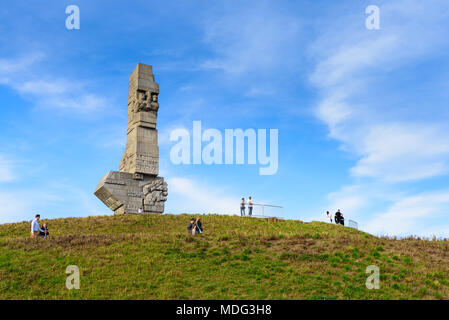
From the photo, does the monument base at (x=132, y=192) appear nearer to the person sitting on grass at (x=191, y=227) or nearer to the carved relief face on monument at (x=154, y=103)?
the carved relief face on monument at (x=154, y=103)

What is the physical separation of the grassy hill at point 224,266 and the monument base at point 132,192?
1074 cm

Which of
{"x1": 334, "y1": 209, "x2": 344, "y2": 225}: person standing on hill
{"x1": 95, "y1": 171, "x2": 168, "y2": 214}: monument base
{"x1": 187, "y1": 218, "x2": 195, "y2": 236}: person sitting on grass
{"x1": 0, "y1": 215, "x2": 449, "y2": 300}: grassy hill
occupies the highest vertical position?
{"x1": 95, "y1": 171, "x2": 168, "y2": 214}: monument base

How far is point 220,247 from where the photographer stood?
19188 mm

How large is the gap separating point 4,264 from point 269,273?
9912mm

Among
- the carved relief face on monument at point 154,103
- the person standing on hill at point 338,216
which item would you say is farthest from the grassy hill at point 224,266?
the carved relief face on monument at point 154,103

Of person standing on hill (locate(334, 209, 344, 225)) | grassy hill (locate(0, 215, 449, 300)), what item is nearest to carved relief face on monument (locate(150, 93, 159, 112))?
person standing on hill (locate(334, 209, 344, 225))

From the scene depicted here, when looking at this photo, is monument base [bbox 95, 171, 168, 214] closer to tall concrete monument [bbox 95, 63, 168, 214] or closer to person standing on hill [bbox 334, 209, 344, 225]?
tall concrete monument [bbox 95, 63, 168, 214]

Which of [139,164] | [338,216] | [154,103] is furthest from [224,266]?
[154,103]

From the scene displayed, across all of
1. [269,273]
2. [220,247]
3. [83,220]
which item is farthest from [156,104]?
[269,273]

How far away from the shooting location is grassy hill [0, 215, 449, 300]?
14695 millimetres

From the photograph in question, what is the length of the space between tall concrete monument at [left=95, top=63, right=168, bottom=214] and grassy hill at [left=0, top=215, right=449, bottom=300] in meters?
10.9
